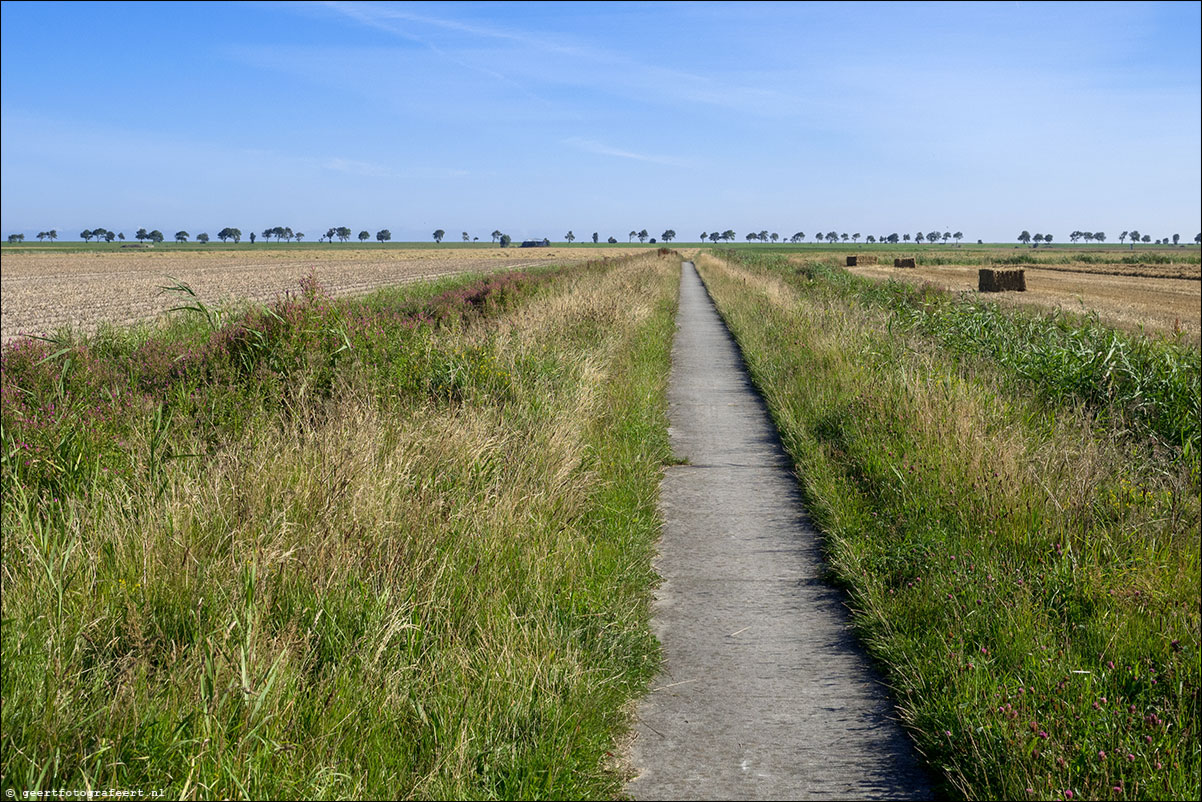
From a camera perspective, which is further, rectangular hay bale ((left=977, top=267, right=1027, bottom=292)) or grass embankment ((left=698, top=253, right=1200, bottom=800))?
rectangular hay bale ((left=977, top=267, right=1027, bottom=292))

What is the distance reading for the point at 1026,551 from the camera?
17.6 feet

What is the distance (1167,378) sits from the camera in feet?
30.2

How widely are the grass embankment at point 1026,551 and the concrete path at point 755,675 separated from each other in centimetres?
22

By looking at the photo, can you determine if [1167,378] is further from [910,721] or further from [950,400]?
[910,721]

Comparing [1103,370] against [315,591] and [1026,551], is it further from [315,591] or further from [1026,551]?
[315,591]

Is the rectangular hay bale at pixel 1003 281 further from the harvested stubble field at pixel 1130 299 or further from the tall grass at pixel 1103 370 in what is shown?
the tall grass at pixel 1103 370

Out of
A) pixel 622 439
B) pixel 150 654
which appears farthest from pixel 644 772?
pixel 622 439

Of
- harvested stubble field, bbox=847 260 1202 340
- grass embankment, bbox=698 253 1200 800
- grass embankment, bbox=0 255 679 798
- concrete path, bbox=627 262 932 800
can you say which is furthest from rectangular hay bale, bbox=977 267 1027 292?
grass embankment, bbox=0 255 679 798

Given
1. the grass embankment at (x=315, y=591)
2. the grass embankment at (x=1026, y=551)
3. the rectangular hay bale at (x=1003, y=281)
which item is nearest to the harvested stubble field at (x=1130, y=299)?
the rectangular hay bale at (x=1003, y=281)

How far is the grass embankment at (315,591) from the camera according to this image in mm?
2957

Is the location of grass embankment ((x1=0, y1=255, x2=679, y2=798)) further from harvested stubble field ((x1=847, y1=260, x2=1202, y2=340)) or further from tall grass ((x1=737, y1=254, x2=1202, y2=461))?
harvested stubble field ((x1=847, y1=260, x2=1202, y2=340))

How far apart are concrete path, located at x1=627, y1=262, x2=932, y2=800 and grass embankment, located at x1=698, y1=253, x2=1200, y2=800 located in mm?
218

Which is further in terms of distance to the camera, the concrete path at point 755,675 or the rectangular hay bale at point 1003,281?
the rectangular hay bale at point 1003,281

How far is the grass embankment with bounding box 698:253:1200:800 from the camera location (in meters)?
3.34
